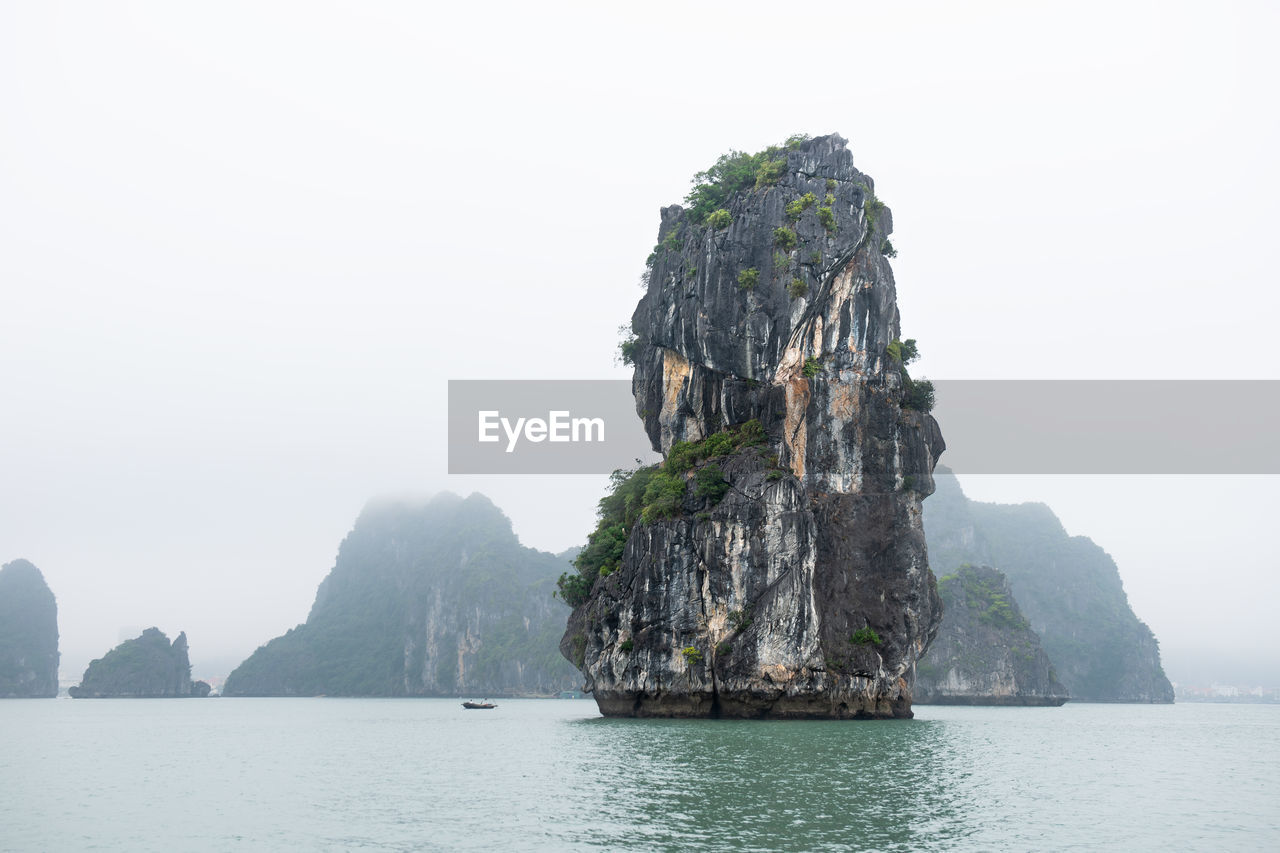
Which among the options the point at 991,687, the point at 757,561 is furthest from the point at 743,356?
the point at 991,687

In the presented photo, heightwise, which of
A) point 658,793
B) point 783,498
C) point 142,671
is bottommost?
point 142,671

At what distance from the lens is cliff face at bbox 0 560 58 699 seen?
429 ft

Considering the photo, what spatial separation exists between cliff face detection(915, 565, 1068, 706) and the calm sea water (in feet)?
186

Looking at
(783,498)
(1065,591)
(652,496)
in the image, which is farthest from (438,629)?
(783,498)

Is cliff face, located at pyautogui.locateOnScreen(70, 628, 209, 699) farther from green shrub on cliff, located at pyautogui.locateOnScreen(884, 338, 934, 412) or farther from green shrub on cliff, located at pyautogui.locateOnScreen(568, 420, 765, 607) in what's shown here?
green shrub on cliff, located at pyautogui.locateOnScreen(884, 338, 934, 412)

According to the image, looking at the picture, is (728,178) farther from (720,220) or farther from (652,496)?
(652,496)

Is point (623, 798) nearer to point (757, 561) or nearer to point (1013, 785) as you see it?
point (1013, 785)

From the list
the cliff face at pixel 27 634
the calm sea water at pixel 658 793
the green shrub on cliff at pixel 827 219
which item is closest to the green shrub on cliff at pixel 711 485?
the calm sea water at pixel 658 793

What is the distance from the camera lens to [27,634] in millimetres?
→ 134875

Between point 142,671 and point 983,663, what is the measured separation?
108967 millimetres

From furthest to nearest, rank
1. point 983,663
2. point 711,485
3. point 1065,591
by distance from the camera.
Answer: point 1065,591 → point 983,663 → point 711,485

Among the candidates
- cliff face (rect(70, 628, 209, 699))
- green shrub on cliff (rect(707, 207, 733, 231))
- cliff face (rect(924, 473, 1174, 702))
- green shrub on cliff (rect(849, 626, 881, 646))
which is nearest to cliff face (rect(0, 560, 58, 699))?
cliff face (rect(70, 628, 209, 699))

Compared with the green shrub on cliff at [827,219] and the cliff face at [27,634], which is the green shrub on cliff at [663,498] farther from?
the cliff face at [27,634]

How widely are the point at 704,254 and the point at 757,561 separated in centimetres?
1631
